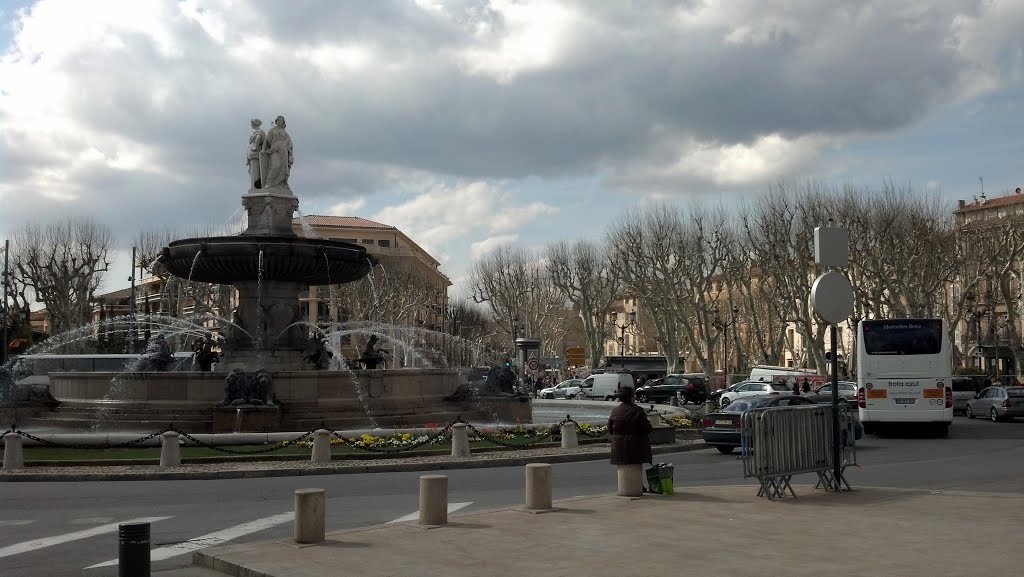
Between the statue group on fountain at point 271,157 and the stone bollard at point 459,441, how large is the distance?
12460 millimetres

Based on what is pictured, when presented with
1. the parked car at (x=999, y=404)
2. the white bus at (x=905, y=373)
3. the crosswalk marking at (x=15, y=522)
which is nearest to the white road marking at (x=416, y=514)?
the crosswalk marking at (x=15, y=522)

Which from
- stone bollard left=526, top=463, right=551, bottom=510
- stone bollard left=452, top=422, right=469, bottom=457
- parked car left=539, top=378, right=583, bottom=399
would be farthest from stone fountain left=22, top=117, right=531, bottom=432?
parked car left=539, top=378, right=583, bottom=399

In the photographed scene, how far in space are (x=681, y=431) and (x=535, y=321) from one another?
6780 cm

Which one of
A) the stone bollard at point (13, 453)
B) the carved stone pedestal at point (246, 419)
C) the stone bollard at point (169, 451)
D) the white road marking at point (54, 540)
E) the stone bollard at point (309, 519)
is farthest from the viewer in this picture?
the carved stone pedestal at point (246, 419)

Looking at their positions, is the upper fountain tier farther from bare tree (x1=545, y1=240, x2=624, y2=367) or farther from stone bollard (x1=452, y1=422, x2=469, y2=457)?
bare tree (x1=545, y1=240, x2=624, y2=367)

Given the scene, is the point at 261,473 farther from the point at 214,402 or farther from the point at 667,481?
the point at 667,481

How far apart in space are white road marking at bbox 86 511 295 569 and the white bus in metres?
18.8

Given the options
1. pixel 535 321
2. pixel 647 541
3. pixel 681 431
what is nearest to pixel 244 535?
pixel 647 541

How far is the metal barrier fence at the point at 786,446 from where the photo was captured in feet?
42.0

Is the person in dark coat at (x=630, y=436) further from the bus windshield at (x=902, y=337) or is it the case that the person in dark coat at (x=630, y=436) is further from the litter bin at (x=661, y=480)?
the bus windshield at (x=902, y=337)

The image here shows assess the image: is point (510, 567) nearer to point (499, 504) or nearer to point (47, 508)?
point (499, 504)

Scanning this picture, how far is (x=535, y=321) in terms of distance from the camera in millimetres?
94375

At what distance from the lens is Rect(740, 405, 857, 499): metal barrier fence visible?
12797 millimetres

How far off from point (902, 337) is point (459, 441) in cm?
1344
